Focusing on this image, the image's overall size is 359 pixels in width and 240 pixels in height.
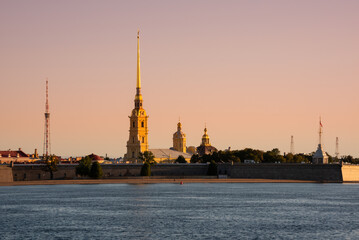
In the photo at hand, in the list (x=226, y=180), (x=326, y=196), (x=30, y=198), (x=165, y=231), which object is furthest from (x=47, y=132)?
(x=165, y=231)

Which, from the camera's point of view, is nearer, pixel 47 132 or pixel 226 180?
pixel 226 180

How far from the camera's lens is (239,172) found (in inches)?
7603

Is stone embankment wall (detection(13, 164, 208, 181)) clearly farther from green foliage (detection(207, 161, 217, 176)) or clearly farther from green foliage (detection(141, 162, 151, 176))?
green foliage (detection(141, 162, 151, 176))

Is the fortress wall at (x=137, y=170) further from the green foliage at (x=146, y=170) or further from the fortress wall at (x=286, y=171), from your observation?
the fortress wall at (x=286, y=171)

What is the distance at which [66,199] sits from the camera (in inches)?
4729

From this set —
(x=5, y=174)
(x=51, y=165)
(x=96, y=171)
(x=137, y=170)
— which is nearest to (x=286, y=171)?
(x=137, y=170)

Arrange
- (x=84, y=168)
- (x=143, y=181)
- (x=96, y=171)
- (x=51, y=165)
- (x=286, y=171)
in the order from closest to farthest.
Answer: (x=84, y=168) → (x=96, y=171) → (x=51, y=165) → (x=143, y=181) → (x=286, y=171)

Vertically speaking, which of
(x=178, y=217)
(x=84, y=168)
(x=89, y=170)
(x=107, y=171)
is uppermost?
(x=84, y=168)

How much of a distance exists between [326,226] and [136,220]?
74.7ft

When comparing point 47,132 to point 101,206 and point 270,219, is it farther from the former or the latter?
point 270,219

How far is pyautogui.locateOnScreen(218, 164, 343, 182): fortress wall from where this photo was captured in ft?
590

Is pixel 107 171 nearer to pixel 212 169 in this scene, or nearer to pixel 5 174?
pixel 5 174

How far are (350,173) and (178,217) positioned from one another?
10677 cm

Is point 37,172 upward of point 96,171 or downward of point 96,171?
downward
